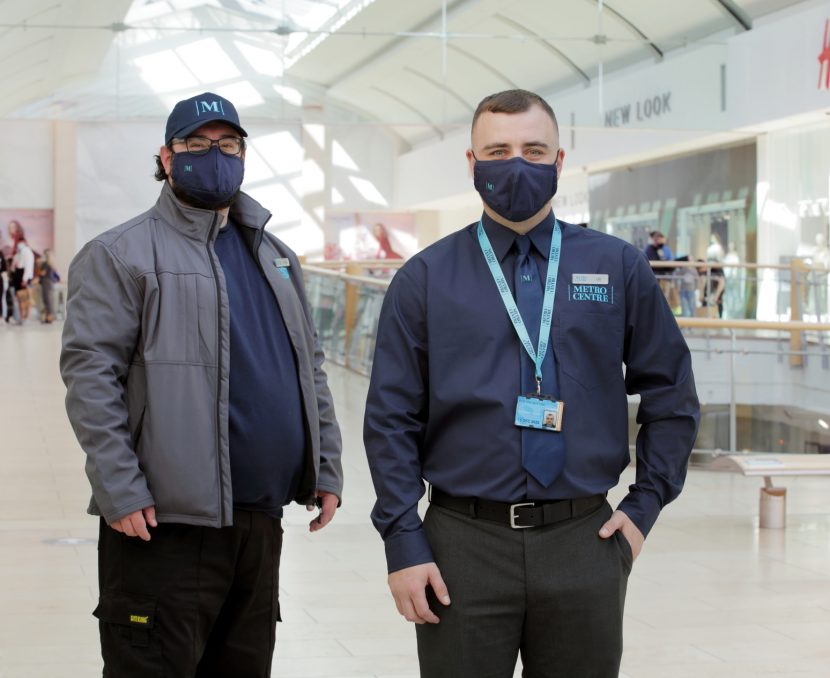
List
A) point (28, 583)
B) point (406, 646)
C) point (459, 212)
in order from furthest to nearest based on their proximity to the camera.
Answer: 1. point (459, 212)
2. point (28, 583)
3. point (406, 646)

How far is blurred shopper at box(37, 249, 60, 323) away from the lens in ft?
77.4

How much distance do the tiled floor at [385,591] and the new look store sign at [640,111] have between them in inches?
581

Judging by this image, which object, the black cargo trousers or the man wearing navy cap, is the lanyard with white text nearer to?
the man wearing navy cap

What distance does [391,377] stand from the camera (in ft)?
7.54

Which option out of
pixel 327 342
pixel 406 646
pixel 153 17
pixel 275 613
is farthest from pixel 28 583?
pixel 153 17

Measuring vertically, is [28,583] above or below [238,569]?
below

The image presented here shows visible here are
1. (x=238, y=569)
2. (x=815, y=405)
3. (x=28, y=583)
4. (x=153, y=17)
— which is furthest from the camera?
(x=153, y=17)

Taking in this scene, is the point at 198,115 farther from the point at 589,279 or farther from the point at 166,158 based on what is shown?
the point at 589,279

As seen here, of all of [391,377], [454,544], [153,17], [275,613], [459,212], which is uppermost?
[153,17]

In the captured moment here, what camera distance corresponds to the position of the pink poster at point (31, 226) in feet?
85.5

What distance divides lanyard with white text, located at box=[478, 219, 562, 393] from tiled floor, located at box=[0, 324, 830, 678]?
2.20m

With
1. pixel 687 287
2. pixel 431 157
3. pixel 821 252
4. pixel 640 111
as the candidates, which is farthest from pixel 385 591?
pixel 431 157

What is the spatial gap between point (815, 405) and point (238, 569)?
8506mm

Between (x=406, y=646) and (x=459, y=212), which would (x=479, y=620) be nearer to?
(x=406, y=646)
